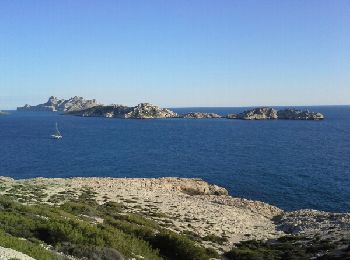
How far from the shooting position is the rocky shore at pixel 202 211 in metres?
38.3

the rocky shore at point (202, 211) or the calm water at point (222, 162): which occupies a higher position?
the rocky shore at point (202, 211)

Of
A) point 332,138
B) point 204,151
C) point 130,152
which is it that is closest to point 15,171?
point 130,152

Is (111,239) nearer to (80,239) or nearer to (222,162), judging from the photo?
(80,239)

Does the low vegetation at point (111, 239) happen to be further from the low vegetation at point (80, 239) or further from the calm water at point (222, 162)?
the calm water at point (222, 162)

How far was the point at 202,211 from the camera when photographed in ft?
153

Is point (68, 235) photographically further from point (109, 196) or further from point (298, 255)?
point (109, 196)

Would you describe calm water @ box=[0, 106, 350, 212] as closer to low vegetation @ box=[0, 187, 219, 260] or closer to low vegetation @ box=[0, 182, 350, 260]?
low vegetation @ box=[0, 182, 350, 260]

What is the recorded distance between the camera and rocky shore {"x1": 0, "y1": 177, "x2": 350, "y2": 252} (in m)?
38.3

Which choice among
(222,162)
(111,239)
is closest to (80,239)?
(111,239)

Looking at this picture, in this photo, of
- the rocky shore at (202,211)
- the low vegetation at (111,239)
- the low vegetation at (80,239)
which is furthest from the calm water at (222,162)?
the low vegetation at (80,239)

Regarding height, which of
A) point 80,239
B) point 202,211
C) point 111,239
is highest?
point 80,239

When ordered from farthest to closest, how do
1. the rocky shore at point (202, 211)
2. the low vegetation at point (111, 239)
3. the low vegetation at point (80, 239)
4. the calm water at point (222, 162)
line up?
the calm water at point (222, 162) < the rocky shore at point (202, 211) < the low vegetation at point (111, 239) < the low vegetation at point (80, 239)

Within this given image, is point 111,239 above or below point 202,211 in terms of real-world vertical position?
above

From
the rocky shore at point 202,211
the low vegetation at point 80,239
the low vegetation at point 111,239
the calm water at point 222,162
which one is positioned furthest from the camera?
the calm water at point 222,162
